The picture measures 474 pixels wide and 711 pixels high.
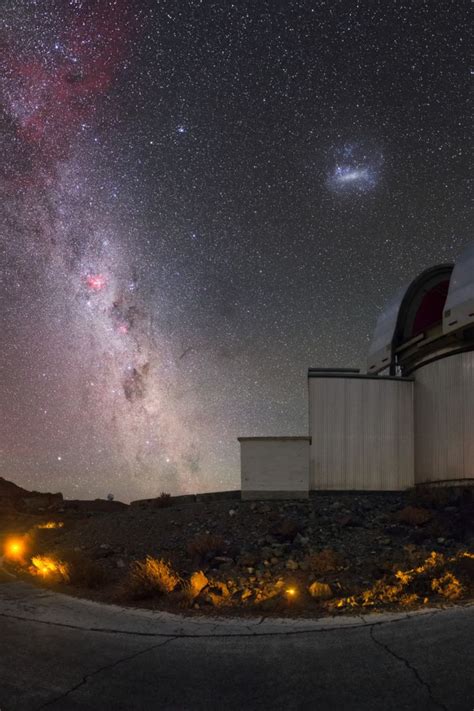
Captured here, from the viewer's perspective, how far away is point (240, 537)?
1134 cm

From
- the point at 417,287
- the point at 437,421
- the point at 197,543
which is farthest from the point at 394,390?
the point at 197,543

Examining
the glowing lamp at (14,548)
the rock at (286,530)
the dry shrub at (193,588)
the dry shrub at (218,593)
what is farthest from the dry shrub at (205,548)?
the glowing lamp at (14,548)

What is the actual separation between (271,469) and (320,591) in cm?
715

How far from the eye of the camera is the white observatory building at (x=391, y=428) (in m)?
14.5

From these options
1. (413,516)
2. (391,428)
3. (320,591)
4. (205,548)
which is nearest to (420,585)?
(320,591)

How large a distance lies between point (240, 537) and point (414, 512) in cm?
374

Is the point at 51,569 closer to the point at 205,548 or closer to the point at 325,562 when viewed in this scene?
the point at 205,548

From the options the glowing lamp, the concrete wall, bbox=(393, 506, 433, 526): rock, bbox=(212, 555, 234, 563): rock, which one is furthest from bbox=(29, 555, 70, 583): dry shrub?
bbox=(393, 506, 433, 526): rock

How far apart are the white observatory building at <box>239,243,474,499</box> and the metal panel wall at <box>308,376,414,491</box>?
0.09ft

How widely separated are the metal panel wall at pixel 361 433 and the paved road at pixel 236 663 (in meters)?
9.04

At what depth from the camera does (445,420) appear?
1492 centimetres

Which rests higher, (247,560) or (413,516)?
(413,516)

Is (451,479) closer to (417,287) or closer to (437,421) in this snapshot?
(437,421)

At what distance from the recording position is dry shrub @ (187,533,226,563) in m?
10.1
